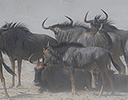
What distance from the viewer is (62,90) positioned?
874 centimetres

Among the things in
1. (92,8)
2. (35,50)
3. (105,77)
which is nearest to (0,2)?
(92,8)

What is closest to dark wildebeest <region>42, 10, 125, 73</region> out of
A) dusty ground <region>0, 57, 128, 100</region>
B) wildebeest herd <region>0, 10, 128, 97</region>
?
wildebeest herd <region>0, 10, 128, 97</region>

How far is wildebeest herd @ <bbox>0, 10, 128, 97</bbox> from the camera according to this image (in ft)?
26.1

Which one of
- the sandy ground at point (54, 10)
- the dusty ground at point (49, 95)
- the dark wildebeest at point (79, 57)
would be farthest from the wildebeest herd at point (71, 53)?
the sandy ground at point (54, 10)

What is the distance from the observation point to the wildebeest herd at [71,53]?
7949 millimetres

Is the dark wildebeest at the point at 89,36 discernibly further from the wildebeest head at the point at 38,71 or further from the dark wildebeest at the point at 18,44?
the wildebeest head at the point at 38,71

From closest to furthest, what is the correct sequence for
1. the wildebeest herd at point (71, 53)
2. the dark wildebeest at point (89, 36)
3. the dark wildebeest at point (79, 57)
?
the dark wildebeest at point (79, 57) < the wildebeest herd at point (71, 53) < the dark wildebeest at point (89, 36)

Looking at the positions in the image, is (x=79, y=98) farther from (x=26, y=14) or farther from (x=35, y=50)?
(x=26, y=14)

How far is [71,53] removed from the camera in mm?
8039

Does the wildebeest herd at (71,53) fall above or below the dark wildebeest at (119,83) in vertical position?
above

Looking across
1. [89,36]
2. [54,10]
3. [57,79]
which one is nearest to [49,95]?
[57,79]

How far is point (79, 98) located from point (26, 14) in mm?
23802

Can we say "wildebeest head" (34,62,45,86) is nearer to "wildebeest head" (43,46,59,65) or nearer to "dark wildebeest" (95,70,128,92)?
"wildebeest head" (43,46,59,65)

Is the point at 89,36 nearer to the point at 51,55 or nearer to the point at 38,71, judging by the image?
the point at 51,55
